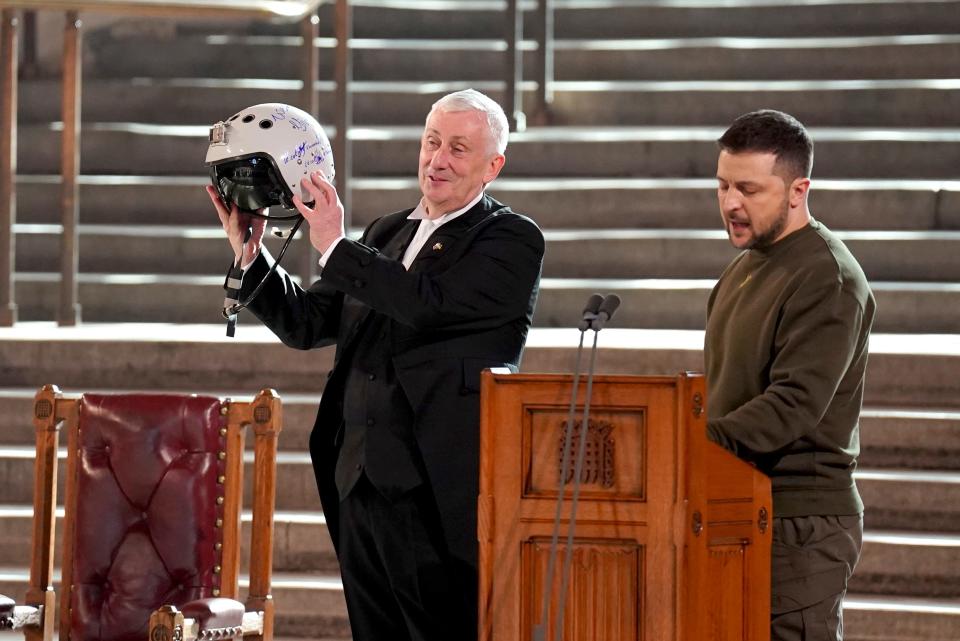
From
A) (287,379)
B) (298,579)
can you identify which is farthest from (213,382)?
(298,579)

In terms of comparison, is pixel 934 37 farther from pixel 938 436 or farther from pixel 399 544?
pixel 399 544

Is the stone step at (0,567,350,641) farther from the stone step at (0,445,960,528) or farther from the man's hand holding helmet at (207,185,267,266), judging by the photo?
the man's hand holding helmet at (207,185,267,266)

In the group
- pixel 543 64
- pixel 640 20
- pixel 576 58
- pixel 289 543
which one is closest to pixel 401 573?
pixel 289 543

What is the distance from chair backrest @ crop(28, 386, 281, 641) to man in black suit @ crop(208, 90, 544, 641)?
7.3 inches

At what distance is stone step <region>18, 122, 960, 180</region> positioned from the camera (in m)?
5.84

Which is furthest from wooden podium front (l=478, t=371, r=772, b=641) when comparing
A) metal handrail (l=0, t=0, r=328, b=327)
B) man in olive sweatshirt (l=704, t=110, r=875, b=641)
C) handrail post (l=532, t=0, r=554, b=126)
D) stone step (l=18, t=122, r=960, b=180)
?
handrail post (l=532, t=0, r=554, b=126)

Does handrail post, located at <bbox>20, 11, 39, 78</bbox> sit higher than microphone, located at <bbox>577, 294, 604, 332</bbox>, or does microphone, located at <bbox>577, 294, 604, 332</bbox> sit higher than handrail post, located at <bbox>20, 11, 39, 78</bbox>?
handrail post, located at <bbox>20, 11, 39, 78</bbox>

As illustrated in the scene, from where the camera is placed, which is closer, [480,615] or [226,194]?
[480,615]

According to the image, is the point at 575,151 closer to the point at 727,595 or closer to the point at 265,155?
the point at 265,155

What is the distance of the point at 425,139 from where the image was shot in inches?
110

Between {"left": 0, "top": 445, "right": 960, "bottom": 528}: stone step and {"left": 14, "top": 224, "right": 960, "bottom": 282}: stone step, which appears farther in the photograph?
{"left": 14, "top": 224, "right": 960, "bottom": 282}: stone step

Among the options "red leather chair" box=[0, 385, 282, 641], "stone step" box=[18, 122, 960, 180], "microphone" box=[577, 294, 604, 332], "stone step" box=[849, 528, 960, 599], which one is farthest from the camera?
"stone step" box=[18, 122, 960, 180]

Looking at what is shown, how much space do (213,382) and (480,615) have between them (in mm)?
2692

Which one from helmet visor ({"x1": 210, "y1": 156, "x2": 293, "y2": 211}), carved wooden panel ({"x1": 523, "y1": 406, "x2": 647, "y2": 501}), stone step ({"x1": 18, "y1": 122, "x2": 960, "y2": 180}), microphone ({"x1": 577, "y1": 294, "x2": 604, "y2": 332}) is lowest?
carved wooden panel ({"x1": 523, "y1": 406, "x2": 647, "y2": 501})
